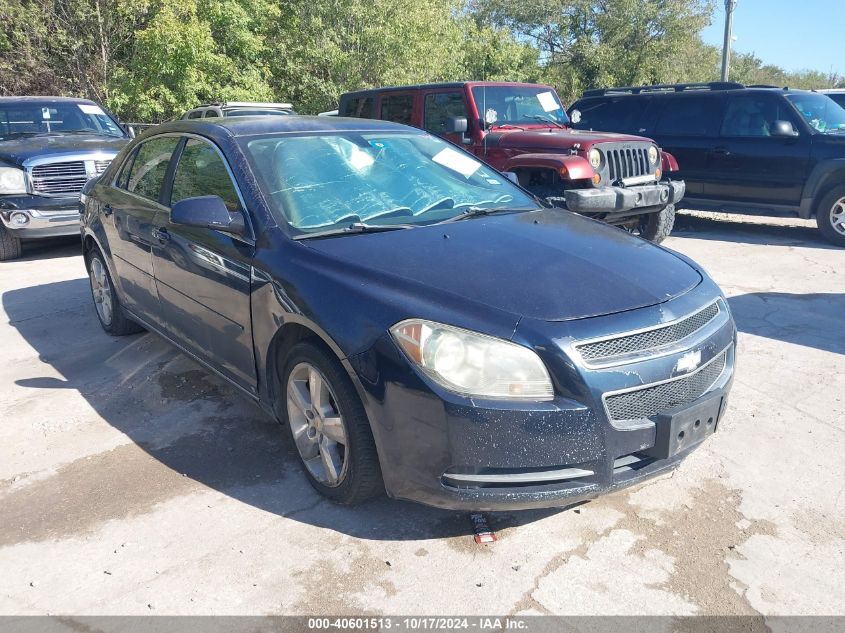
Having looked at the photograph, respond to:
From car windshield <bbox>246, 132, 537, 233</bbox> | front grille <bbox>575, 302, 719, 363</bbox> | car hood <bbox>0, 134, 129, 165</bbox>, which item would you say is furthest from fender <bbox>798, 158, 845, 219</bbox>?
car hood <bbox>0, 134, 129, 165</bbox>

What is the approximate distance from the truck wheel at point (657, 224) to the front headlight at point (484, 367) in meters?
6.38

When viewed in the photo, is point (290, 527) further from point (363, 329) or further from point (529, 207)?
point (529, 207)

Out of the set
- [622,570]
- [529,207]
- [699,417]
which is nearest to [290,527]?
[622,570]

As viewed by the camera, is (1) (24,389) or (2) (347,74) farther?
(2) (347,74)

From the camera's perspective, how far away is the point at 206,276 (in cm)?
380

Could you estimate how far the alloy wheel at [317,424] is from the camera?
3084 millimetres

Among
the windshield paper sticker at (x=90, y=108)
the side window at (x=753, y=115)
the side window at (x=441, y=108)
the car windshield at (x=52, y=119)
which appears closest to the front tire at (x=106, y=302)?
the side window at (x=441, y=108)

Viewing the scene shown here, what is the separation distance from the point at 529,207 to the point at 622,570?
6.88ft

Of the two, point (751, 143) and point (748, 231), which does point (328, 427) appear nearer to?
point (751, 143)

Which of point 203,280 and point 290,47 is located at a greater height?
point 290,47

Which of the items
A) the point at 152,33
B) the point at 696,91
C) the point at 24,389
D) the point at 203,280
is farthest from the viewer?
the point at 152,33

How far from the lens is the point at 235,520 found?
3178mm

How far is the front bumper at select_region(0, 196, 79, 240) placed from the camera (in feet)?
27.1

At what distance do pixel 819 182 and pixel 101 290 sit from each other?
26.2 ft
